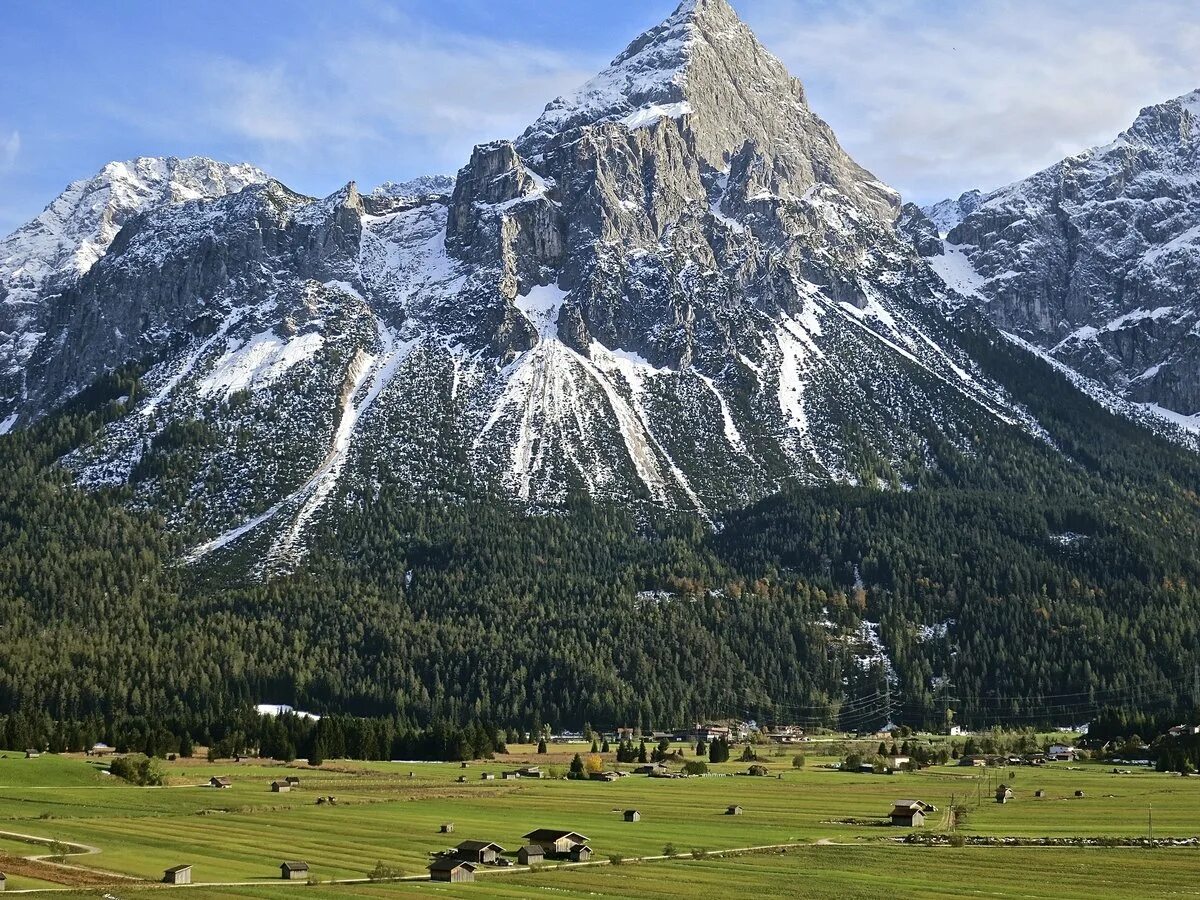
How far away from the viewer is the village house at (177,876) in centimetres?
10012

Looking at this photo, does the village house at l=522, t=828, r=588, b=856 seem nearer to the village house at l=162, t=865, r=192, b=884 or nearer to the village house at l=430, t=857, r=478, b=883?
the village house at l=430, t=857, r=478, b=883

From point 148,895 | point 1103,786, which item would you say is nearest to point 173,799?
point 148,895

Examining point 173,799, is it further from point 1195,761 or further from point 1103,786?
point 1195,761

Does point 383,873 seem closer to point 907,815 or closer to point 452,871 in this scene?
point 452,871

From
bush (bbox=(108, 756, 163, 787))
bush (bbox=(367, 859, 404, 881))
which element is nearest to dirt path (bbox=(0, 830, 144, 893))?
bush (bbox=(367, 859, 404, 881))

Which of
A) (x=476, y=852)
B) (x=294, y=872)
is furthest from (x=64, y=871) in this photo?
(x=476, y=852)

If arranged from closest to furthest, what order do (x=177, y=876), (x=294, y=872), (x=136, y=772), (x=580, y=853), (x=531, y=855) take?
(x=177, y=876)
(x=294, y=872)
(x=531, y=855)
(x=580, y=853)
(x=136, y=772)

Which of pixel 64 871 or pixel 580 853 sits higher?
pixel 580 853

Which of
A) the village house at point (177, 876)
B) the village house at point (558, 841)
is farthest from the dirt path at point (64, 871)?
the village house at point (558, 841)

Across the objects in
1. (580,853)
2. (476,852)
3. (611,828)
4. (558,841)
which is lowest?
(580,853)

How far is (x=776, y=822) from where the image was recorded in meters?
140

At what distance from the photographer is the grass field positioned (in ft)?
337

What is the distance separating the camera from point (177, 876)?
100312 mm

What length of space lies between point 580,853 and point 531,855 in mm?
3817
